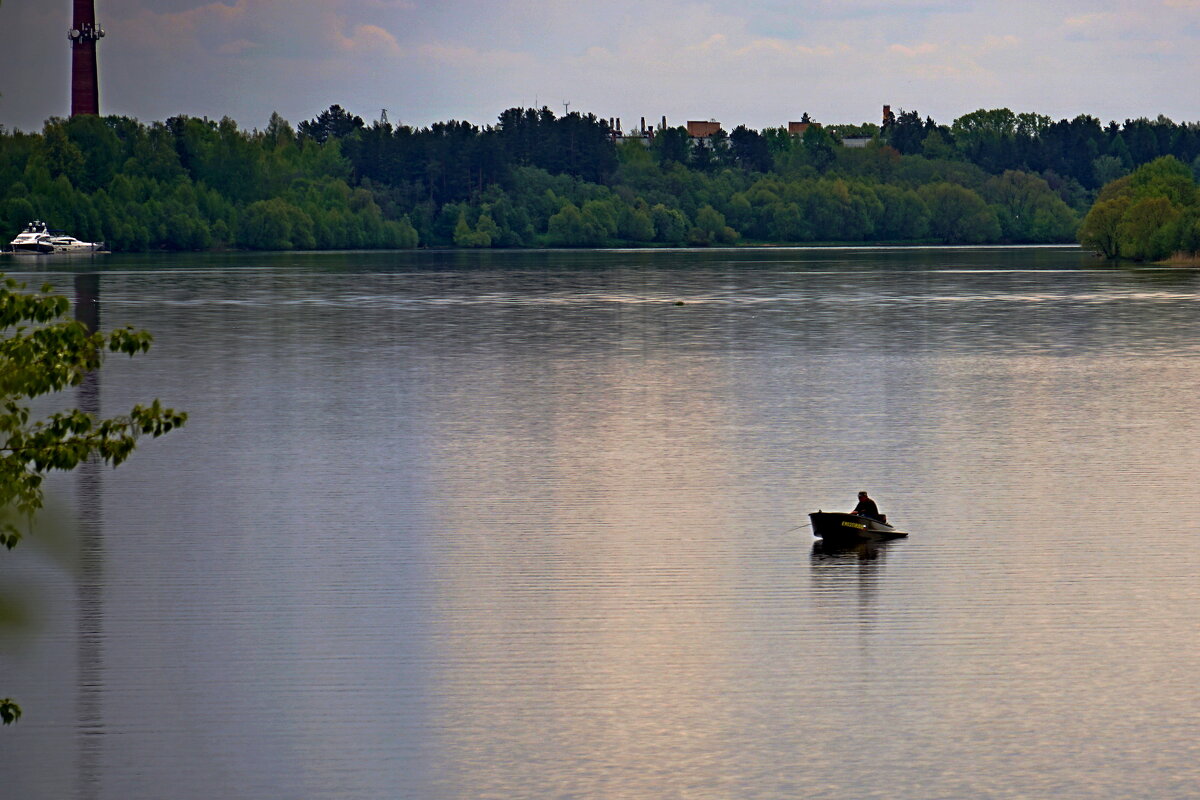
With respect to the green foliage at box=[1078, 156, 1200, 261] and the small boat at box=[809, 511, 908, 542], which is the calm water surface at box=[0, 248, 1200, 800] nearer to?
the small boat at box=[809, 511, 908, 542]

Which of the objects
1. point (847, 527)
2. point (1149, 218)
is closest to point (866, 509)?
point (847, 527)

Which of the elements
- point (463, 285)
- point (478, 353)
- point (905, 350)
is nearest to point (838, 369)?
point (905, 350)

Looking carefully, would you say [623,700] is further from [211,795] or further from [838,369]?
[838,369]

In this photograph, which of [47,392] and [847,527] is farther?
[847,527]

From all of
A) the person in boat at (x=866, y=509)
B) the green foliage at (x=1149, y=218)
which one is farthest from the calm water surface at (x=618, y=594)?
the green foliage at (x=1149, y=218)

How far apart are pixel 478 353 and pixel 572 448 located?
26.0 meters

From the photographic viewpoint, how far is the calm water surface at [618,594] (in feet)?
56.5

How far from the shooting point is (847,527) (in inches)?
1046

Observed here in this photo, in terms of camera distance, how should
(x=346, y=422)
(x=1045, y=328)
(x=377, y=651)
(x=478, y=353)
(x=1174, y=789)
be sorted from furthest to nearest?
(x=1045, y=328), (x=478, y=353), (x=346, y=422), (x=377, y=651), (x=1174, y=789)

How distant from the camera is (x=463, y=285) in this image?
12088 centimetres

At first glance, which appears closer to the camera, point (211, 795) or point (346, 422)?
point (211, 795)

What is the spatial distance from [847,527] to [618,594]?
4712mm

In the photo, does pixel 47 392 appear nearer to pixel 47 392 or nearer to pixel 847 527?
pixel 47 392

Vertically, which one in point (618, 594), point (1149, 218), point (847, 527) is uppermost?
point (1149, 218)
